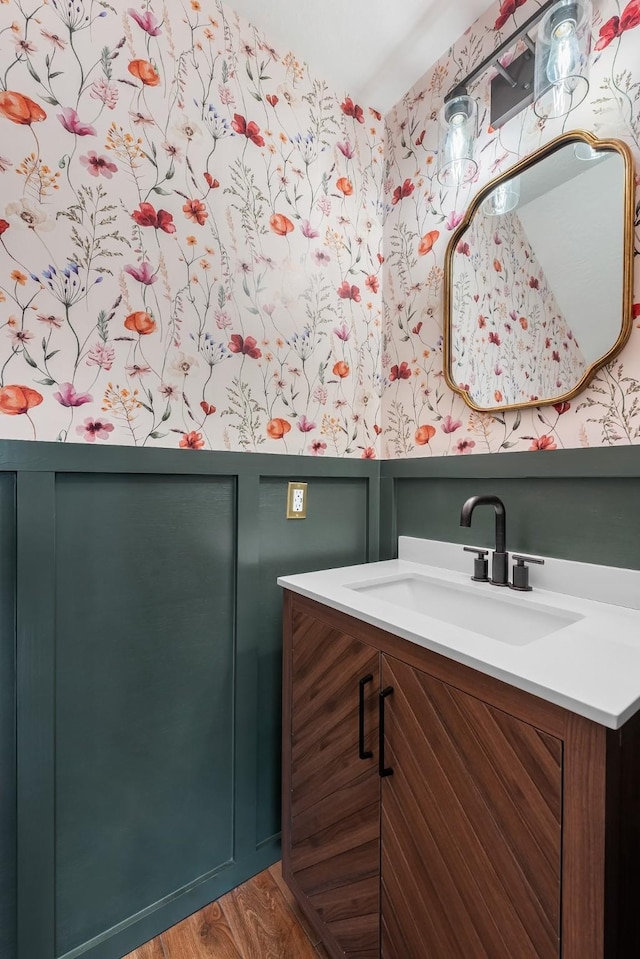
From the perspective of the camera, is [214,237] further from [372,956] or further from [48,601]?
[372,956]

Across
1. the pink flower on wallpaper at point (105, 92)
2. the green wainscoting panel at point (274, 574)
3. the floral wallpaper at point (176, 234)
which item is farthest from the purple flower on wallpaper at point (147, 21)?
the green wainscoting panel at point (274, 574)

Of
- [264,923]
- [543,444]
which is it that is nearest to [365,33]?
[543,444]

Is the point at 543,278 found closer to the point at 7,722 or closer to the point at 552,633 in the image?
the point at 552,633

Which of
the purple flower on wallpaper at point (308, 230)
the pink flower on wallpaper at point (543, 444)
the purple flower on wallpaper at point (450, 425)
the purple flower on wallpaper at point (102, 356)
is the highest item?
the purple flower on wallpaper at point (308, 230)

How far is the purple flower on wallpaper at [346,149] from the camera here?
158 centimetres

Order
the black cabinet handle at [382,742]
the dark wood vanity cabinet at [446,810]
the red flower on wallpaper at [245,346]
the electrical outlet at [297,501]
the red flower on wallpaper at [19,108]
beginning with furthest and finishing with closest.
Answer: the electrical outlet at [297,501] < the red flower on wallpaper at [245,346] < the red flower on wallpaper at [19,108] < the black cabinet handle at [382,742] < the dark wood vanity cabinet at [446,810]

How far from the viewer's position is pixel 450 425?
4.73 feet

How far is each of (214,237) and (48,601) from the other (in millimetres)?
1089

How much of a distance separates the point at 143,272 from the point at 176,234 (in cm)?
16

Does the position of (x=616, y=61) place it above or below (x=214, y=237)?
above

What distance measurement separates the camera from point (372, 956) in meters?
0.94

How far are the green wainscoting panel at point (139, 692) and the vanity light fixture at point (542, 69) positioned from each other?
134 centimetres

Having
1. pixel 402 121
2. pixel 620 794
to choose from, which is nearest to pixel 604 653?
pixel 620 794

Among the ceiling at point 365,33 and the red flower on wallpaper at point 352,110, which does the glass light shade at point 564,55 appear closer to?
the ceiling at point 365,33
